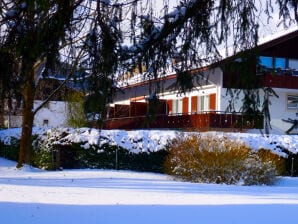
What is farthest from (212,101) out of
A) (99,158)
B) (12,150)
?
(99,158)

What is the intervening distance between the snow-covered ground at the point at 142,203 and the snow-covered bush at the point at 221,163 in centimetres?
113

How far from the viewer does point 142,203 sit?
976 cm

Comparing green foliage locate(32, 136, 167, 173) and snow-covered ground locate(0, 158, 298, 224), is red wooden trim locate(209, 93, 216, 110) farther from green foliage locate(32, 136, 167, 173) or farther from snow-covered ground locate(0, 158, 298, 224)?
snow-covered ground locate(0, 158, 298, 224)

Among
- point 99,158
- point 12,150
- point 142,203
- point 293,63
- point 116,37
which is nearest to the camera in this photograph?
point 116,37

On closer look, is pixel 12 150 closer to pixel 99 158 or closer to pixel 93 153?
pixel 93 153

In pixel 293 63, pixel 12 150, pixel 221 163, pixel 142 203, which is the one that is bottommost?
pixel 142 203

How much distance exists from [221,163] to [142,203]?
545 centimetres

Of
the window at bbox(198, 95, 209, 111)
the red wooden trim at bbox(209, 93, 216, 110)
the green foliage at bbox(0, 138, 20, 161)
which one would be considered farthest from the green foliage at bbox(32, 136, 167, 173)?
the window at bbox(198, 95, 209, 111)

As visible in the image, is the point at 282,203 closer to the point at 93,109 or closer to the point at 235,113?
the point at 235,113

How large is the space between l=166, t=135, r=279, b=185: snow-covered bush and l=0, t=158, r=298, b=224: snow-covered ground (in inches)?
44.6

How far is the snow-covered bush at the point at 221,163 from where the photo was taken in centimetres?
1476

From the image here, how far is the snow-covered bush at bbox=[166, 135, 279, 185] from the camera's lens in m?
14.8

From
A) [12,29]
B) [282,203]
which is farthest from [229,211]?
[12,29]

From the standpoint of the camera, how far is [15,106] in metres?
6.11
